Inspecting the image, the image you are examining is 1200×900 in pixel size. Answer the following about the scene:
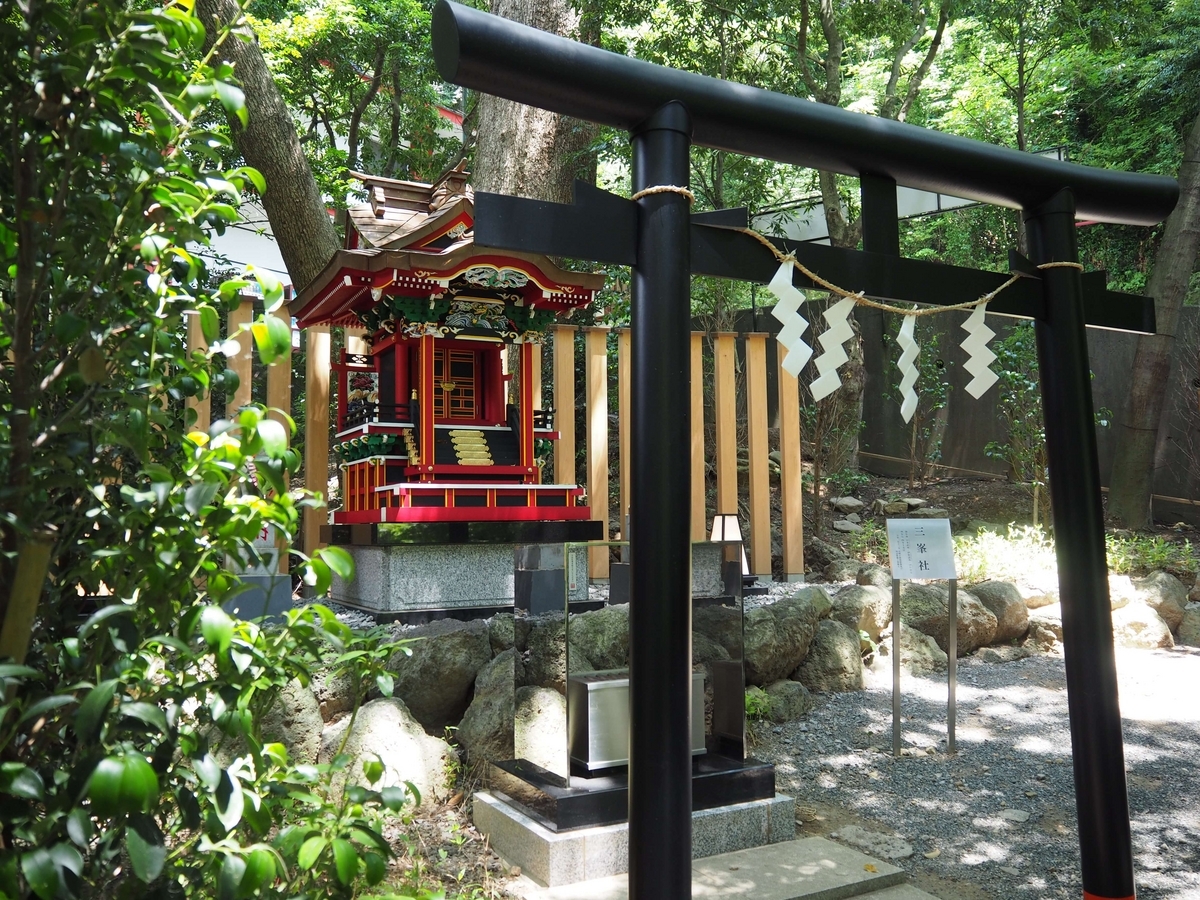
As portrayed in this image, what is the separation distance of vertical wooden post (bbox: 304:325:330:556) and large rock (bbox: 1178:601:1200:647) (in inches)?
264

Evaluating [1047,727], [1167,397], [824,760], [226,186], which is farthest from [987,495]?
[226,186]

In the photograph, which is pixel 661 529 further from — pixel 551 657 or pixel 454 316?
pixel 454 316

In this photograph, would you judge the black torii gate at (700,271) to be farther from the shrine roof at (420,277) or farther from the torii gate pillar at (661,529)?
the shrine roof at (420,277)

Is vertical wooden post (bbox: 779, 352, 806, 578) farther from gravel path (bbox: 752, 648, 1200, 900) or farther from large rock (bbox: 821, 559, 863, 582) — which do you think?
gravel path (bbox: 752, 648, 1200, 900)

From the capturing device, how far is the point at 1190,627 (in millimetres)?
7188

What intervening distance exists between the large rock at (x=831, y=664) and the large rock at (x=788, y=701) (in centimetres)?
30

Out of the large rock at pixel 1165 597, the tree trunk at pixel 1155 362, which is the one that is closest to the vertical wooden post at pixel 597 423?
the large rock at pixel 1165 597

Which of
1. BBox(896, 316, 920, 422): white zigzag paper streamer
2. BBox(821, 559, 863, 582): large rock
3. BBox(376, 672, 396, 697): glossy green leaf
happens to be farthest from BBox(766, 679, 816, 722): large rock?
BBox(376, 672, 396, 697): glossy green leaf

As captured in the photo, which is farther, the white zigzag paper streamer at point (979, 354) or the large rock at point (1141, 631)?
the large rock at point (1141, 631)

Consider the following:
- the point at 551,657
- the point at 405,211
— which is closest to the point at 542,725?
the point at 551,657

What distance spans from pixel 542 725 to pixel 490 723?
539mm

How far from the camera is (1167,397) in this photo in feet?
35.7

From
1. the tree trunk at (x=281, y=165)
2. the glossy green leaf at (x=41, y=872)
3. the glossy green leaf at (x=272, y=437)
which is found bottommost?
the glossy green leaf at (x=41, y=872)

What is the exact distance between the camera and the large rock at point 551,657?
3.55m
